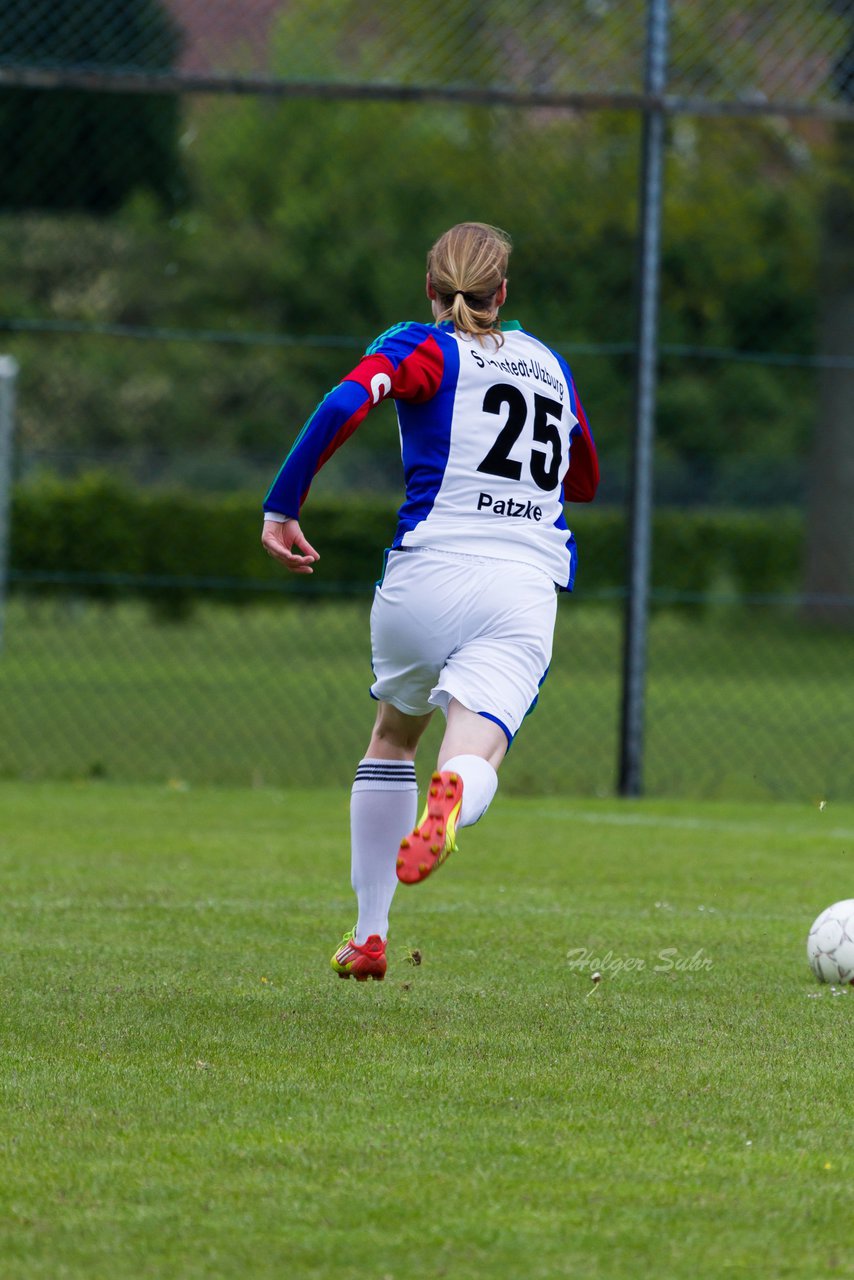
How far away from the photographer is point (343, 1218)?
2.74m

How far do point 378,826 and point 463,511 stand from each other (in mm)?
885

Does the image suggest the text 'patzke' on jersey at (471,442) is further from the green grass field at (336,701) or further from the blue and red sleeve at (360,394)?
the green grass field at (336,701)

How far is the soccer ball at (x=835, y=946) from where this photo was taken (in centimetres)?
468

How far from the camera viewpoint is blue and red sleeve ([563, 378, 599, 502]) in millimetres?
4633

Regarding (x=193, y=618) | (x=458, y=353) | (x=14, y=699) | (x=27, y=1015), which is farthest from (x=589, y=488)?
(x=193, y=618)

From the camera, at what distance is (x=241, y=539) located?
22328 millimetres

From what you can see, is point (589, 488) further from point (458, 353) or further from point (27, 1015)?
point (27, 1015)

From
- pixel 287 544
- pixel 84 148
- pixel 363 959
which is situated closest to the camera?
pixel 287 544

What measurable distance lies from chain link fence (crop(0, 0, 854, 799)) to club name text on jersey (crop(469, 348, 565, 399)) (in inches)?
161

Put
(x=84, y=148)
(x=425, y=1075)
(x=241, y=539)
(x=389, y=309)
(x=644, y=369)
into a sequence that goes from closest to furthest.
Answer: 1. (x=425, y=1075)
2. (x=644, y=369)
3. (x=84, y=148)
4. (x=241, y=539)
5. (x=389, y=309)

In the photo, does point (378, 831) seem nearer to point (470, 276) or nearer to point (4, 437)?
point (470, 276)

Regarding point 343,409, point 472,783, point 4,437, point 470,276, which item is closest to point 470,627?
point 472,783

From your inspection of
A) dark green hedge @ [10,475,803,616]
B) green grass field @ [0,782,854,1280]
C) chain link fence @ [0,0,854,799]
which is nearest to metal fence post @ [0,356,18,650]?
chain link fence @ [0,0,854,799]

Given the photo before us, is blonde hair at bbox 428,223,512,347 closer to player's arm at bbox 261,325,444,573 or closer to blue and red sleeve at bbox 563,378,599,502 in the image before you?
player's arm at bbox 261,325,444,573
